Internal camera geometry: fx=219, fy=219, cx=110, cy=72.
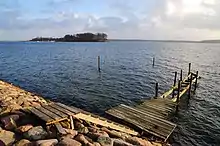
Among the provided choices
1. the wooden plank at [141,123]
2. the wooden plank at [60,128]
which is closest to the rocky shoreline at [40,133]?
the wooden plank at [60,128]

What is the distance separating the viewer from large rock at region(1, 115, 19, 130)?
8766 millimetres

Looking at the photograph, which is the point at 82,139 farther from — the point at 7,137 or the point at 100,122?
the point at 100,122

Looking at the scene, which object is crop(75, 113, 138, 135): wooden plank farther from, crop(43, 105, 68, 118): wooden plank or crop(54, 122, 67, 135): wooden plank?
crop(54, 122, 67, 135): wooden plank

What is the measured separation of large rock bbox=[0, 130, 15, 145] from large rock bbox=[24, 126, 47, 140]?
1.61 ft

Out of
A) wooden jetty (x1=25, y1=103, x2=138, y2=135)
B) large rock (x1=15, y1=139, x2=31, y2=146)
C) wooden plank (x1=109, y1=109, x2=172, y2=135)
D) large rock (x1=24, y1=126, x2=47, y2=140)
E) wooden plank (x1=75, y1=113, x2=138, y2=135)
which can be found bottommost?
wooden plank (x1=109, y1=109, x2=172, y2=135)

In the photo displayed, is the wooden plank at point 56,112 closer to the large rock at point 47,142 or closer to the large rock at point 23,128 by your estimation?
Result: the large rock at point 23,128

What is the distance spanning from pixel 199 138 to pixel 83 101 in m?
11.3

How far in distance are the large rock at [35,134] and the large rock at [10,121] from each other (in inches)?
40.8

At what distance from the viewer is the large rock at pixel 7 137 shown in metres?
7.67

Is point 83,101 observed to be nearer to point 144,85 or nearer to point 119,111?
point 119,111

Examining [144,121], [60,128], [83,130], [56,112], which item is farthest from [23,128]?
[144,121]

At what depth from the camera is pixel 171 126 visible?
559 inches

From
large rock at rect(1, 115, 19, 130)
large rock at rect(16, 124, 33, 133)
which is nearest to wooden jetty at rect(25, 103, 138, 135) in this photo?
large rock at rect(16, 124, 33, 133)

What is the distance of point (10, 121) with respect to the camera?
29.5 ft
